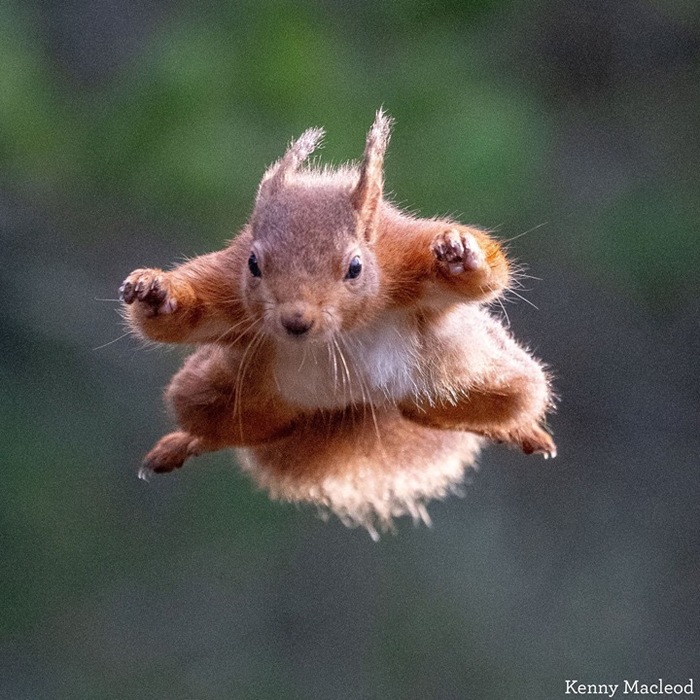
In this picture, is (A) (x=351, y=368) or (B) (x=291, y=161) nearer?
(B) (x=291, y=161)

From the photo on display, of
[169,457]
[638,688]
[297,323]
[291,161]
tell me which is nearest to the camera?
[297,323]

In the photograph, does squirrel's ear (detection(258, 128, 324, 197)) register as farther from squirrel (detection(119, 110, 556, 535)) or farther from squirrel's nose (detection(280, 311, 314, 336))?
squirrel's nose (detection(280, 311, 314, 336))

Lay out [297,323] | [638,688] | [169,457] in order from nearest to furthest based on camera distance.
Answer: [297,323] < [169,457] < [638,688]

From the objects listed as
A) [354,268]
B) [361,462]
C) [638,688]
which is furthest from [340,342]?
[638,688]

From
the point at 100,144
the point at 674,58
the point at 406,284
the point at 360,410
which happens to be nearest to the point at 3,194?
the point at 100,144

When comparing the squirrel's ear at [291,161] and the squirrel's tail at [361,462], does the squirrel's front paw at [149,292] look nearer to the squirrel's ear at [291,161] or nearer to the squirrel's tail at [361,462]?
the squirrel's ear at [291,161]

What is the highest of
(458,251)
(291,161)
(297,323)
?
(291,161)

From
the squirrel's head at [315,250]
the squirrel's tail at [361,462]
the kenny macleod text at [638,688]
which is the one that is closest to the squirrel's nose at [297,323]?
the squirrel's head at [315,250]

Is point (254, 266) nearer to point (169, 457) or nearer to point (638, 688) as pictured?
point (169, 457)
